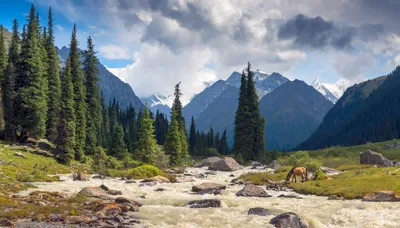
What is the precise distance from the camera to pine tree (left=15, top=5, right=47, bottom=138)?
5956cm

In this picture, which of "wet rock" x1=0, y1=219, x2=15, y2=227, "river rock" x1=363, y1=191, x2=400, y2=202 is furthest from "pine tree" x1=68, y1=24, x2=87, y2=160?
"river rock" x1=363, y1=191, x2=400, y2=202

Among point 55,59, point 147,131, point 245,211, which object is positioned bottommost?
point 245,211

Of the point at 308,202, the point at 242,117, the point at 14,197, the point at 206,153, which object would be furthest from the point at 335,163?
the point at 206,153

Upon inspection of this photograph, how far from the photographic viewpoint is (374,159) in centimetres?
5222

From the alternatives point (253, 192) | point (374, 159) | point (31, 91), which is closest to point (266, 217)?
point (253, 192)

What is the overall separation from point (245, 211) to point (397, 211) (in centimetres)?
941

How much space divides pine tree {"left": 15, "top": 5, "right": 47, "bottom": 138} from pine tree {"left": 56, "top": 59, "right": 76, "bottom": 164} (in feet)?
17.0

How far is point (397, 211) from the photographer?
70.6 ft

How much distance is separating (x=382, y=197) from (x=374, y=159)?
2982 centimetres

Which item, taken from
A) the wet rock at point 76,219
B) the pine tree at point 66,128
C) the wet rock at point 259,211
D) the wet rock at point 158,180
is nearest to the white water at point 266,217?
the wet rock at point 259,211

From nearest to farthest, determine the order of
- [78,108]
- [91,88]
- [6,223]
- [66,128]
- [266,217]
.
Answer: [6,223], [266,217], [66,128], [78,108], [91,88]

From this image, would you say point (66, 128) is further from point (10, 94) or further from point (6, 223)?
point (6, 223)

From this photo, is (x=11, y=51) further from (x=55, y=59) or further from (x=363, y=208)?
(x=363, y=208)

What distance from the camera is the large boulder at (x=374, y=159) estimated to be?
51.0m
